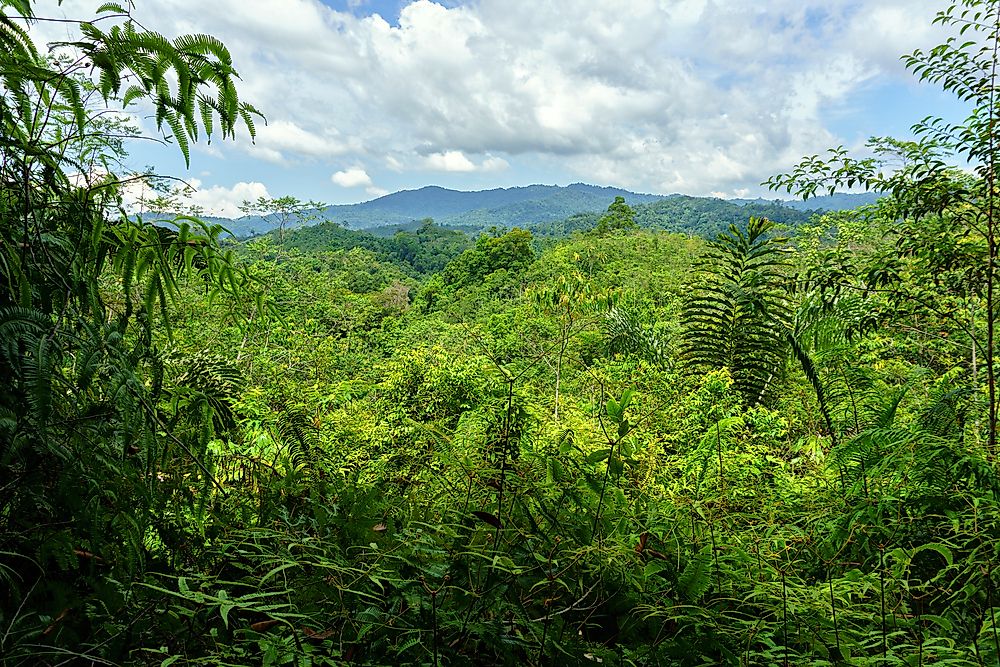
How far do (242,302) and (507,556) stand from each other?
0.87 m

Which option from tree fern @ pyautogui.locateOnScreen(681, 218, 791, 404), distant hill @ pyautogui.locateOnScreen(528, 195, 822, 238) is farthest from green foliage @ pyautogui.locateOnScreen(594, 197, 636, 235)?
distant hill @ pyautogui.locateOnScreen(528, 195, 822, 238)

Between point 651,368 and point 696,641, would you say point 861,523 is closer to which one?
point 696,641

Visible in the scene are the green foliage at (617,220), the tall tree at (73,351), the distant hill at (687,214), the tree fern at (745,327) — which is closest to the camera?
the tall tree at (73,351)

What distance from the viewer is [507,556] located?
988 millimetres

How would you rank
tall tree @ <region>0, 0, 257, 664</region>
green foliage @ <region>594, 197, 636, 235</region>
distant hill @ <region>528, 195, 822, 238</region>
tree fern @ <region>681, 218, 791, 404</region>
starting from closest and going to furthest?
tall tree @ <region>0, 0, 257, 664</region>, tree fern @ <region>681, 218, 791, 404</region>, green foliage @ <region>594, 197, 636, 235</region>, distant hill @ <region>528, 195, 822, 238</region>

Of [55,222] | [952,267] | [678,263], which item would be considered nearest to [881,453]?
[952,267]

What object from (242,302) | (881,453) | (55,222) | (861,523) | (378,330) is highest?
(55,222)

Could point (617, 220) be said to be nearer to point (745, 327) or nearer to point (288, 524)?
point (745, 327)

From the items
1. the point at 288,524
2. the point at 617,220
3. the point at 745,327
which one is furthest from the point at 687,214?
the point at 288,524

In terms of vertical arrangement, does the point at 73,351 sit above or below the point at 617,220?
below

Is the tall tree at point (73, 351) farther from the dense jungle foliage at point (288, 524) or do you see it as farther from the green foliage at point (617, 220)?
the green foliage at point (617, 220)

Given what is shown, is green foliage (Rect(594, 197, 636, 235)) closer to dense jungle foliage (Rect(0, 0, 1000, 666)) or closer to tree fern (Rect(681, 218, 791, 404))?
tree fern (Rect(681, 218, 791, 404))

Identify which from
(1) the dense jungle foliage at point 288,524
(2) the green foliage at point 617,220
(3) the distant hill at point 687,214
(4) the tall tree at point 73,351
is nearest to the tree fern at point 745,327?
(1) the dense jungle foliage at point 288,524


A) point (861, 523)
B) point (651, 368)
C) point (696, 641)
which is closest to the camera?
point (696, 641)
